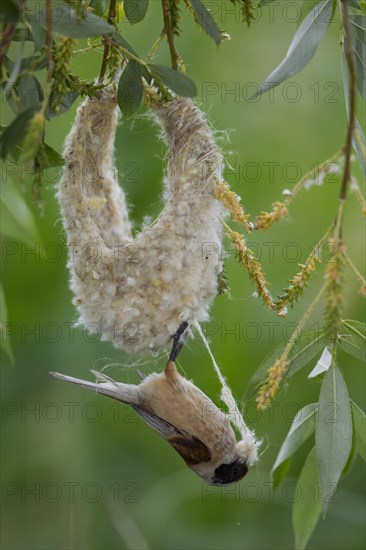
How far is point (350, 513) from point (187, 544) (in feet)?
2.48

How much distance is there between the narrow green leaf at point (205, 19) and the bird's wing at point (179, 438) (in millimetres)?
765

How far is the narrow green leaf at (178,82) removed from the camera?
1.29 meters

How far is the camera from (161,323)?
60.7 inches

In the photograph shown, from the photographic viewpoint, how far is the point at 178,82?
1305mm

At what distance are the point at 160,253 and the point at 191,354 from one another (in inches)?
79.2

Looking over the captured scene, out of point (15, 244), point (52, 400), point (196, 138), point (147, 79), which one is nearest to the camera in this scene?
point (147, 79)

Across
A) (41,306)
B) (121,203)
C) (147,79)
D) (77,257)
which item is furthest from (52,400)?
(147,79)

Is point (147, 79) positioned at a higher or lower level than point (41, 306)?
higher

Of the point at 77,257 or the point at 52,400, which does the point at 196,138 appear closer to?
the point at 77,257

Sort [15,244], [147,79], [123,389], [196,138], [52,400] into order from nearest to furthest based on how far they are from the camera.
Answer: [147,79], [196,138], [123,389], [15,244], [52,400]

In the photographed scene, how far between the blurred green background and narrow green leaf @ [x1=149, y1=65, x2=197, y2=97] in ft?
5.70

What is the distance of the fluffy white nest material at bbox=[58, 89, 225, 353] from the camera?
1541 millimetres

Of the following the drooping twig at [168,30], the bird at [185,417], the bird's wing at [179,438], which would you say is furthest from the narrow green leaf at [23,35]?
the bird's wing at [179,438]

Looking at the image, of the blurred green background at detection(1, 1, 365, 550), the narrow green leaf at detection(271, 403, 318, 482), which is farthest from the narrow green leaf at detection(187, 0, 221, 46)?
the blurred green background at detection(1, 1, 365, 550)
